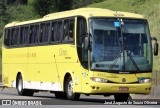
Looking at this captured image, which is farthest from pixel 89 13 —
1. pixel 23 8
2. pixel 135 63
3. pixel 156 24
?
pixel 23 8

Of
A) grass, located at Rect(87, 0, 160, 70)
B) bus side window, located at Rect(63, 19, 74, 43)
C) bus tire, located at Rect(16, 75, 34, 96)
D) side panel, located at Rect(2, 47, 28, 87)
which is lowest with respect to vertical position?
bus tire, located at Rect(16, 75, 34, 96)

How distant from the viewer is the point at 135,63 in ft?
78.7

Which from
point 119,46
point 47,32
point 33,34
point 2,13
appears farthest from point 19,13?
point 119,46

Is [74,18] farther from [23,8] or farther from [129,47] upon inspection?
[23,8]

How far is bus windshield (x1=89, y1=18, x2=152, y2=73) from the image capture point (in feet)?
77.6

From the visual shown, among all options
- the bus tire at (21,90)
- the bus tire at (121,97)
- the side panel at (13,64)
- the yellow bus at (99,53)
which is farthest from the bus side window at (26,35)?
the bus tire at (121,97)

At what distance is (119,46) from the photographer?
23.9 meters

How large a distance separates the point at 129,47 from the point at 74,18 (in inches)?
101

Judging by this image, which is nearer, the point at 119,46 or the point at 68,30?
the point at 119,46

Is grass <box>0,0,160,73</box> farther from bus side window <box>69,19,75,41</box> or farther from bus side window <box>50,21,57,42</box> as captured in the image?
bus side window <box>69,19,75,41</box>

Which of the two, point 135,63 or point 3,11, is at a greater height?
point 3,11

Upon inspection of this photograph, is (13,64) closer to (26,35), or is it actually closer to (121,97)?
(26,35)

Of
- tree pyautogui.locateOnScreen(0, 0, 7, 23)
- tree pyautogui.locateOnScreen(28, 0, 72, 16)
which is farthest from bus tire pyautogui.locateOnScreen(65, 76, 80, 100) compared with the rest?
tree pyautogui.locateOnScreen(0, 0, 7, 23)

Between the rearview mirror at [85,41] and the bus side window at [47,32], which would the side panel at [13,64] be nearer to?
the bus side window at [47,32]
